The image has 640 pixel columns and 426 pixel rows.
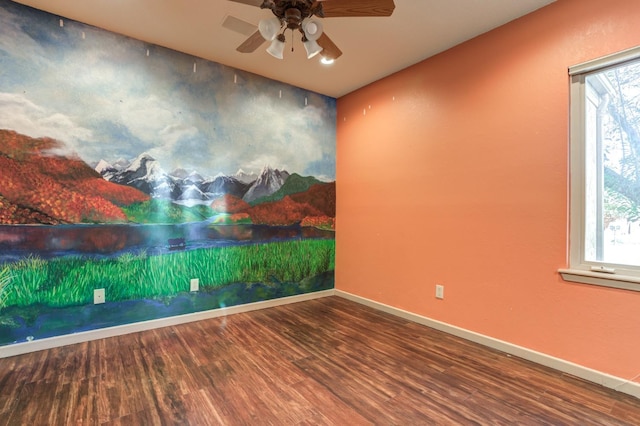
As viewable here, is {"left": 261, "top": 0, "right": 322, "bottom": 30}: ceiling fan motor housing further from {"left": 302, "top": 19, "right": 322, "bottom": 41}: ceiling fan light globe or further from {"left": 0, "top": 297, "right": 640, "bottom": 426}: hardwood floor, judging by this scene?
{"left": 0, "top": 297, "right": 640, "bottom": 426}: hardwood floor

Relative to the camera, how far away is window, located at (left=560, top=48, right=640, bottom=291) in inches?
79.1

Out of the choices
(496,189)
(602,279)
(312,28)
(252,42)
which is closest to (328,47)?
(312,28)

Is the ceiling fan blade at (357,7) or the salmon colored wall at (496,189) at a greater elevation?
the ceiling fan blade at (357,7)

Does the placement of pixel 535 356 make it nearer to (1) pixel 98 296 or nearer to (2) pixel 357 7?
(2) pixel 357 7

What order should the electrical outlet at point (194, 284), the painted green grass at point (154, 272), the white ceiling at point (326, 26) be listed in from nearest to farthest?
the white ceiling at point (326, 26), the painted green grass at point (154, 272), the electrical outlet at point (194, 284)

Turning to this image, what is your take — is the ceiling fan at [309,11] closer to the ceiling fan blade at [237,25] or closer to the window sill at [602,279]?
the ceiling fan blade at [237,25]

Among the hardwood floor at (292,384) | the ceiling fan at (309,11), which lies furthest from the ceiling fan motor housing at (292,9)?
the hardwood floor at (292,384)

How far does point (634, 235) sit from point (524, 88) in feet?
4.31

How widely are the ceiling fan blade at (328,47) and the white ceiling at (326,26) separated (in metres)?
0.49

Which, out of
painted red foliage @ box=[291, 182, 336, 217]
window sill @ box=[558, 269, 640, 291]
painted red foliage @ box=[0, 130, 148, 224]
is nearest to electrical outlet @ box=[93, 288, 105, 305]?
painted red foliage @ box=[0, 130, 148, 224]

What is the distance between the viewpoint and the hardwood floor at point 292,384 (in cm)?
174

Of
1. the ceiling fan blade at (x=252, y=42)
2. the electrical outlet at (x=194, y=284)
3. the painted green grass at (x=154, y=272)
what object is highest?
the ceiling fan blade at (x=252, y=42)

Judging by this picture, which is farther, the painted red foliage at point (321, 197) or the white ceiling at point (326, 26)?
the painted red foliage at point (321, 197)

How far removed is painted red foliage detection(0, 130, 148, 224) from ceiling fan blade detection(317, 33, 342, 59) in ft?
7.31
